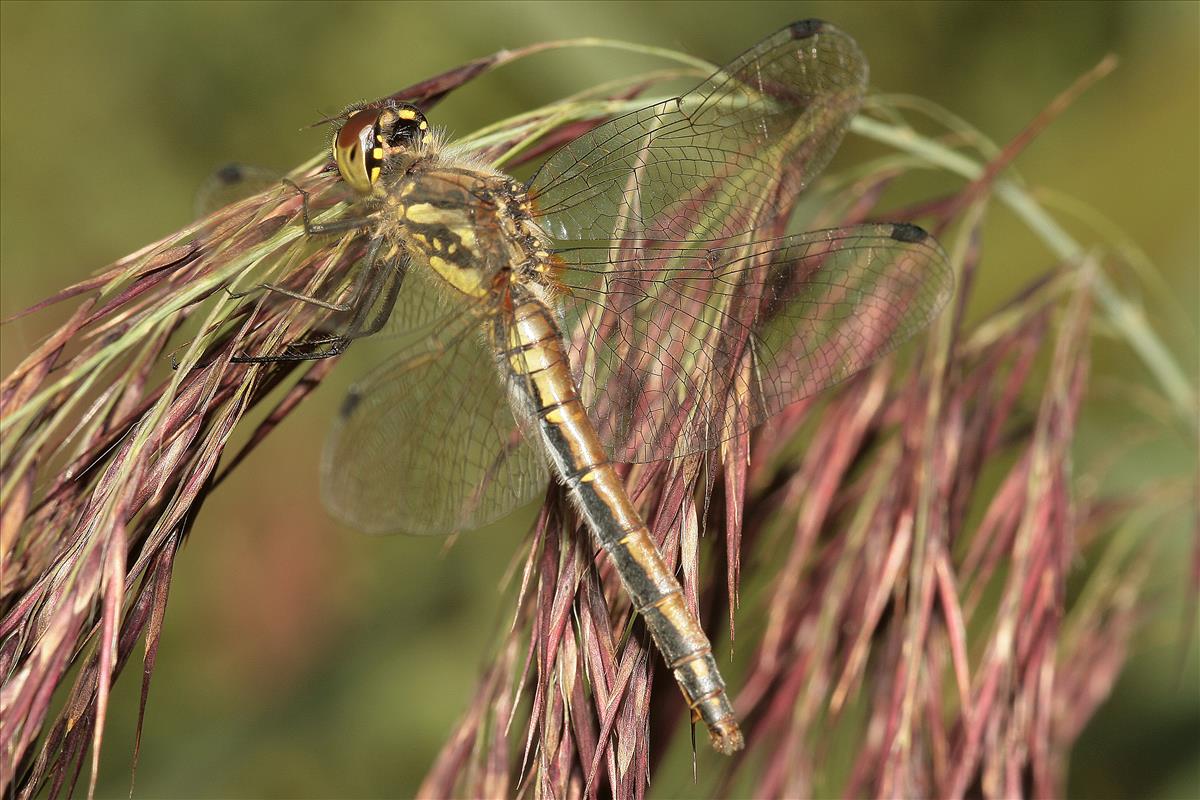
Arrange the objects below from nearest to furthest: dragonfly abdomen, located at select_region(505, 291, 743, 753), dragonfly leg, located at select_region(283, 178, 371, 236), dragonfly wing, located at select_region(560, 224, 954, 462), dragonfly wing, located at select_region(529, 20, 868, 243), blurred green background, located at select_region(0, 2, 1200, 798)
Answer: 1. dragonfly leg, located at select_region(283, 178, 371, 236)
2. dragonfly abdomen, located at select_region(505, 291, 743, 753)
3. dragonfly wing, located at select_region(560, 224, 954, 462)
4. dragonfly wing, located at select_region(529, 20, 868, 243)
5. blurred green background, located at select_region(0, 2, 1200, 798)

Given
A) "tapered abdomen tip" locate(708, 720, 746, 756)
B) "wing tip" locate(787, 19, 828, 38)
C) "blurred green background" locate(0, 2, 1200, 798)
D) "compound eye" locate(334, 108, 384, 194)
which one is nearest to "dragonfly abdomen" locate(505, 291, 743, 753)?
"tapered abdomen tip" locate(708, 720, 746, 756)

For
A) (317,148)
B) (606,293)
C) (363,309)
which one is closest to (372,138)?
(363,309)

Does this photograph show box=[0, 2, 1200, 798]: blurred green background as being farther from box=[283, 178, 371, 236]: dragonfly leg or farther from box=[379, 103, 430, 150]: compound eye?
box=[283, 178, 371, 236]: dragonfly leg

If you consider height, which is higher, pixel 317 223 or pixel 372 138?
pixel 372 138

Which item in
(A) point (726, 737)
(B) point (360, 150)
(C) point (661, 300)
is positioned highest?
(B) point (360, 150)

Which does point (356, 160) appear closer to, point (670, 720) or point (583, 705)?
point (583, 705)

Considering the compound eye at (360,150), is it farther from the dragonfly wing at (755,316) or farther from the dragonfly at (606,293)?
the dragonfly wing at (755,316)

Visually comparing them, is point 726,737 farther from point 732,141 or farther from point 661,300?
point 732,141
